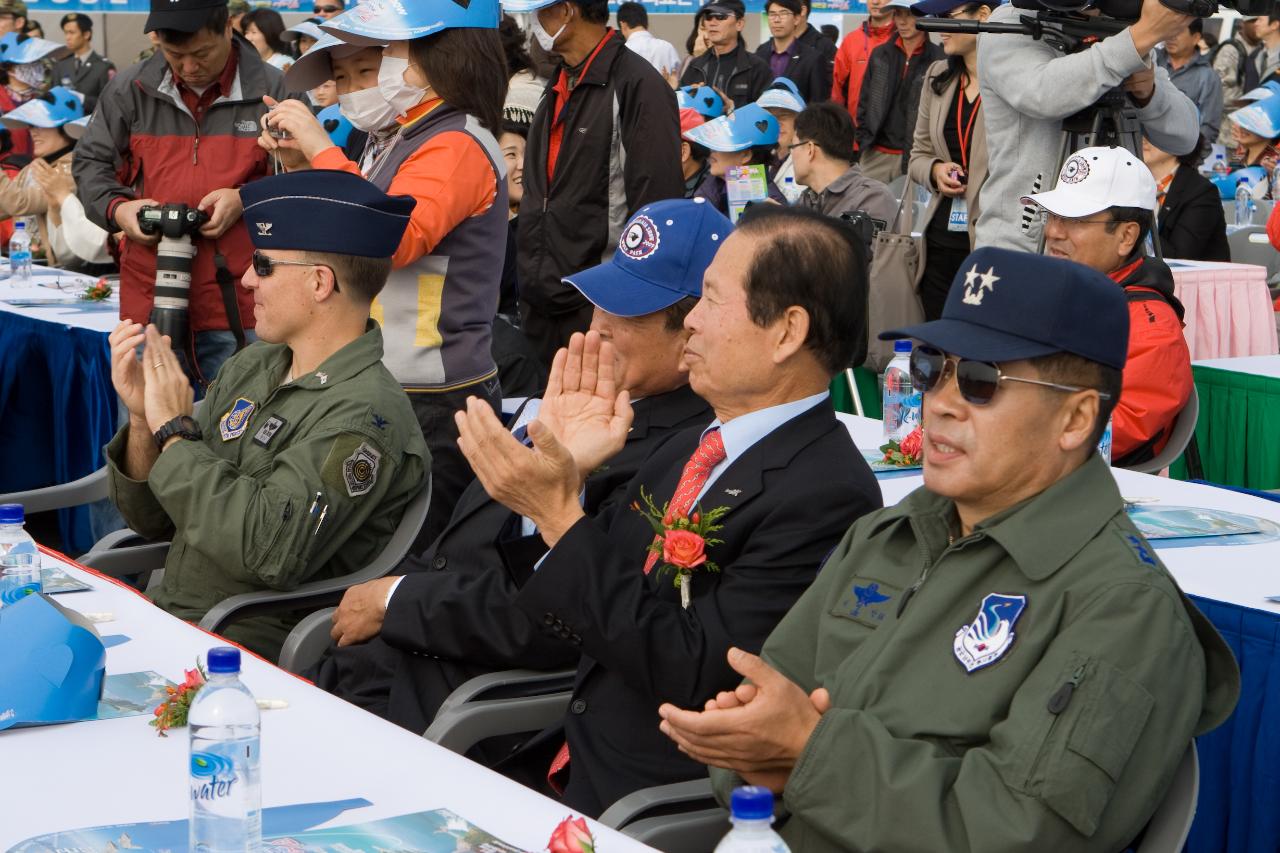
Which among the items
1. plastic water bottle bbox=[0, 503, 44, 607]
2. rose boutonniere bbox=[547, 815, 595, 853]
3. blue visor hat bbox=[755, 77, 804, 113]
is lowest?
blue visor hat bbox=[755, 77, 804, 113]

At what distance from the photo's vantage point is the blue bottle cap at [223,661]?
1.69m

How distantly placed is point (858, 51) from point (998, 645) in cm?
1000

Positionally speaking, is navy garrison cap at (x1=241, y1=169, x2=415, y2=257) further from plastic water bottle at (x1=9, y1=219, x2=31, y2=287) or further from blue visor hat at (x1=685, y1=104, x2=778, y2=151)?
blue visor hat at (x1=685, y1=104, x2=778, y2=151)

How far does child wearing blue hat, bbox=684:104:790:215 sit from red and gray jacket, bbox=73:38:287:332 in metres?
3.22

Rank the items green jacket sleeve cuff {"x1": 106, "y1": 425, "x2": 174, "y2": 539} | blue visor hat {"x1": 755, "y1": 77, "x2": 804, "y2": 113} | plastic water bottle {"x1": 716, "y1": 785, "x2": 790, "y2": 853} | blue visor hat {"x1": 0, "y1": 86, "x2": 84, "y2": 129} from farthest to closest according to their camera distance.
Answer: blue visor hat {"x1": 755, "y1": 77, "x2": 804, "y2": 113}, blue visor hat {"x1": 0, "y1": 86, "x2": 84, "y2": 129}, green jacket sleeve cuff {"x1": 106, "y1": 425, "x2": 174, "y2": 539}, plastic water bottle {"x1": 716, "y1": 785, "x2": 790, "y2": 853}

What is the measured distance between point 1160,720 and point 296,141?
2.93 m

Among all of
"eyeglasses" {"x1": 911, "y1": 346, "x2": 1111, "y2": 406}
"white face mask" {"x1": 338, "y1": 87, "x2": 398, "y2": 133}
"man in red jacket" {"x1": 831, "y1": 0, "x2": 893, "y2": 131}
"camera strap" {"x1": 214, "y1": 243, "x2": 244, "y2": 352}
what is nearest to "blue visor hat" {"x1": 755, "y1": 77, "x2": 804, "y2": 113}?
"man in red jacket" {"x1": 831, "y1": 0, "x2": 893, "y2": 131}

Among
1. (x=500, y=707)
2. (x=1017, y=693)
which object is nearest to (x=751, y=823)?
(x=1017, y=693)

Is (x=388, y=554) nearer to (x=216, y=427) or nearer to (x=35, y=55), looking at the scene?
(x=216, y=427)

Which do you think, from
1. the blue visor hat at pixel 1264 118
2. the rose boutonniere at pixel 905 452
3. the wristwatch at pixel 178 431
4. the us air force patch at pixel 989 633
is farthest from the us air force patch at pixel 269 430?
the blue visor hat at pixel 1264 118

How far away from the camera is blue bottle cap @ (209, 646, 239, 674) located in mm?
1688

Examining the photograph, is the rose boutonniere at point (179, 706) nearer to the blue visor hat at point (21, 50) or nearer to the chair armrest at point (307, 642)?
the chair armrest at point (307, 642)

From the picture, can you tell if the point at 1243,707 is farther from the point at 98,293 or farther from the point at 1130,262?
the point at 98,293

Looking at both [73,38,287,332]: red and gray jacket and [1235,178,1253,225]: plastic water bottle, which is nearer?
[73,38,287,332]: red and gray jacket
